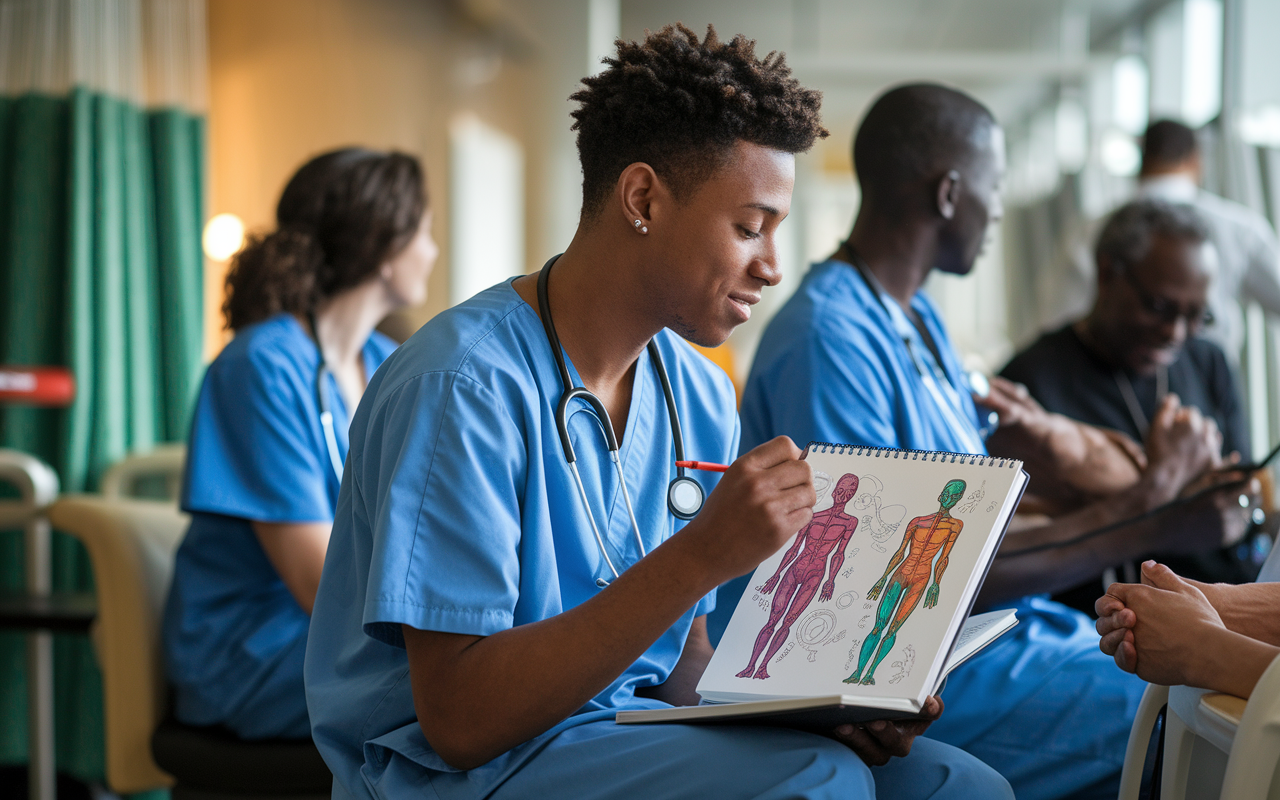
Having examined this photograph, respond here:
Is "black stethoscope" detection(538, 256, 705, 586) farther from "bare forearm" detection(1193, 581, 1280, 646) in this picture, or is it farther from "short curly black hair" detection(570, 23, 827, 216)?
"bare forearm" detection(1193, 581, 1280, 646)

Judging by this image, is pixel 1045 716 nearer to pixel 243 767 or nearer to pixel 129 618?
pixel 243 767

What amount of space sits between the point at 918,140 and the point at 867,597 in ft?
3.20

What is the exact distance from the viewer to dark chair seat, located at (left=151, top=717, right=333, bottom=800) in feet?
4.58

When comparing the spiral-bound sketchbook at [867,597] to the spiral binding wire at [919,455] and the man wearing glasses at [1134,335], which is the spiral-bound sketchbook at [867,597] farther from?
the man wearing glasses at [1134,335]

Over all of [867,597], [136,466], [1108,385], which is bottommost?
[136,466]

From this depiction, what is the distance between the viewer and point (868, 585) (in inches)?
36.3

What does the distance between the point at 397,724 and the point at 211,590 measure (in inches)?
29.7

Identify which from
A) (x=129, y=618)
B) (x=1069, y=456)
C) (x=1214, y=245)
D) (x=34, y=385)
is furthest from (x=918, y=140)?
(x=34, y=385)

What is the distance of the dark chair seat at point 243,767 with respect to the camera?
4.58 feet

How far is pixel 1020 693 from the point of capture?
1.29m

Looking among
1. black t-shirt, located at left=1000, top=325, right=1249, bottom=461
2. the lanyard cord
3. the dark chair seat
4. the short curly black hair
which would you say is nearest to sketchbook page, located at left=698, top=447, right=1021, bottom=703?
the short curly black hair

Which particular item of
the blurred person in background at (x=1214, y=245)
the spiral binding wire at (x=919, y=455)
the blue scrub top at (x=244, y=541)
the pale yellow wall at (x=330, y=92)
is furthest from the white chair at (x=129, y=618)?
the blurred person in background at (x=1214, y=245)

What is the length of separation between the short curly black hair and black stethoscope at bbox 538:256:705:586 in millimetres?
135

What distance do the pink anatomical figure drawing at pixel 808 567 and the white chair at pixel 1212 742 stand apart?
0.33m
